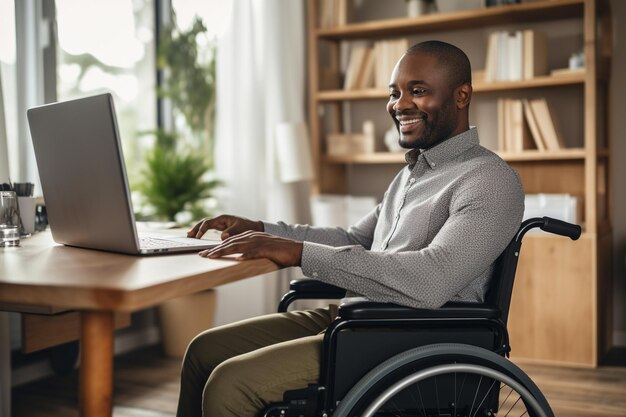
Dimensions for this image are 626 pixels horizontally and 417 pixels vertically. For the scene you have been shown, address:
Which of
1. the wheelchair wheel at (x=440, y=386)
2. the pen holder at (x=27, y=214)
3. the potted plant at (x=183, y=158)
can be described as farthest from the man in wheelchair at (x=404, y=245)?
the potted plant at (x=183, y=158)

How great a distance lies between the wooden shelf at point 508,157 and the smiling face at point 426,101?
1.80m

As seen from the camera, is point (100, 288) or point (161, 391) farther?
point (161, 391)

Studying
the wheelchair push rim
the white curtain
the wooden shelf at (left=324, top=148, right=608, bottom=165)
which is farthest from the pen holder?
the wooden shelf at (left=324, top=148, right=608, bottom=165)

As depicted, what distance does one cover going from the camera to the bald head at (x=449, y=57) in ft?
5.82

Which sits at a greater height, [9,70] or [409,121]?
[9,70]

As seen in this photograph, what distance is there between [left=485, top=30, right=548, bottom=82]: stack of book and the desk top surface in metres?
2.50

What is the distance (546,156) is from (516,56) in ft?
1.67

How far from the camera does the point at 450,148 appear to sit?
1799 millimetres

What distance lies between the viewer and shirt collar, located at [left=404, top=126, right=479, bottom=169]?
5.89 feet

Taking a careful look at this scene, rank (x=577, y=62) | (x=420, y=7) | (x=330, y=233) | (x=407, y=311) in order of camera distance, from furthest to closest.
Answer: (x=420, y=7)
(x=577, y=62)
(x=330, y=233)
(x=407, y=311)

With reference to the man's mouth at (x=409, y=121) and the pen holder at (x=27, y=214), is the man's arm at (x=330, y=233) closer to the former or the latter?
the man's mouth at (x=409, y=121)

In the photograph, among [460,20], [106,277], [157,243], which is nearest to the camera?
[106,277]

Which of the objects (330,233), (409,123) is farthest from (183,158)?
(409,123)

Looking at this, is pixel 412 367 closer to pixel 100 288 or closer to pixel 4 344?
pixel 100 288
